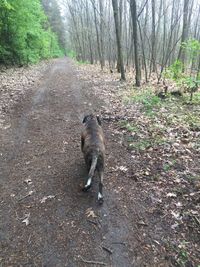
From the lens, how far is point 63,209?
4551mm

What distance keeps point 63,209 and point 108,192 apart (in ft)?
3.10

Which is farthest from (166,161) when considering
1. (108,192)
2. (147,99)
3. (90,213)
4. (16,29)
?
(16,29)

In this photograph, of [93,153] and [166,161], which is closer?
[93,153]

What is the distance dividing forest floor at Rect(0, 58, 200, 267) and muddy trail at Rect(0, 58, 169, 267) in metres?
0.02

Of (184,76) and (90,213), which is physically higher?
(184,76)

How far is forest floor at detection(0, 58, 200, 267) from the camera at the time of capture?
146 inches

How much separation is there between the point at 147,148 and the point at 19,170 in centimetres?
327

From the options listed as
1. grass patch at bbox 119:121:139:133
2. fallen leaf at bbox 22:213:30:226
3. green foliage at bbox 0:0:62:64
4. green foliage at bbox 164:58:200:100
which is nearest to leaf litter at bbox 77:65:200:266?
grass patch at bbox 119:121:139:133

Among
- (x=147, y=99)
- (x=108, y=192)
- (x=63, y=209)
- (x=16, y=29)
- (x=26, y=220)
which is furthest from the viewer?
(x=16, y=29)

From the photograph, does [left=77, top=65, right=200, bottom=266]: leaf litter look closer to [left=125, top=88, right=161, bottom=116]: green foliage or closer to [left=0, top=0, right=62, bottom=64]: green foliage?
[left=125, top=88, right=161, bottom=116]: green foliage

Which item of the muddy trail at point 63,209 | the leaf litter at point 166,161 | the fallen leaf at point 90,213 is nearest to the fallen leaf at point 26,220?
the muddy trail at point 63,209

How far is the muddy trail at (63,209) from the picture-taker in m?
3.65

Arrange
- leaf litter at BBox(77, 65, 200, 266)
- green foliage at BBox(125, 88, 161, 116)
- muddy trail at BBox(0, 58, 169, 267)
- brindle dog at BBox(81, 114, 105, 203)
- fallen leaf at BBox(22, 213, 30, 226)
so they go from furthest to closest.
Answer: green foliage at BBox(125, 88, 161, 116), brindle dog at BBox(81, 114, 105, 203), fallen leaf at BBox(22, 213, 30, 226), leaf litter at BBox(77, 65, 200, 266), muddy trail at BBox(0, 58, 169, 267)

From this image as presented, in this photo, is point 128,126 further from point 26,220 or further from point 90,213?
point 26,220
